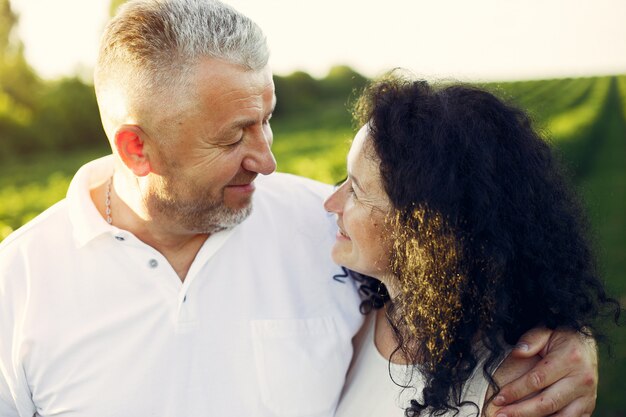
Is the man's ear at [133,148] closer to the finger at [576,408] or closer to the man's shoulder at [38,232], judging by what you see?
the man's shoulder at [38,232]

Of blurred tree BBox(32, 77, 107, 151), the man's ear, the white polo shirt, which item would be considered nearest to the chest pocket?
the white polo shirt

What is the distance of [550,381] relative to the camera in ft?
7.51

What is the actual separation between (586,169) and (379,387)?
12.7 meters

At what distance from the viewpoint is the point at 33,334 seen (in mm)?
2543

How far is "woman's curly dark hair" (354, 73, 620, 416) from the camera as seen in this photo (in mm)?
2303

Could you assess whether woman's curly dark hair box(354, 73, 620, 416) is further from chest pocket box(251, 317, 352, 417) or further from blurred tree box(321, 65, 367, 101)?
blurred tree box(321, 65, 367, 101)

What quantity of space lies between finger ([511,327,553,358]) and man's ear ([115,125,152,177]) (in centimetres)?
161

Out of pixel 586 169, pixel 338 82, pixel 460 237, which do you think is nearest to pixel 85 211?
pixel 460 237

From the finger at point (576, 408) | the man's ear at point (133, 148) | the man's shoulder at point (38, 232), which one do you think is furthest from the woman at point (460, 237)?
the man's shoulder at point (38, 232)

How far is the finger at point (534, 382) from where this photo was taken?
7.48 ft

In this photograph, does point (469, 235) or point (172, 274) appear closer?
point (469, 235)

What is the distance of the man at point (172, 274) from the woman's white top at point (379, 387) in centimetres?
7

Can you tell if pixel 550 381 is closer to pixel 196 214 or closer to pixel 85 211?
pixel 196 214

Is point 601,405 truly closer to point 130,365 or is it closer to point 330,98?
point 130,365
